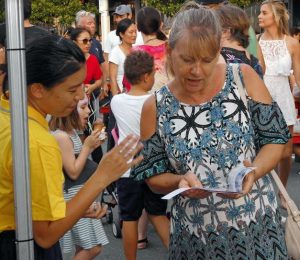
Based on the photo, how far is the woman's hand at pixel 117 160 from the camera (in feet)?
7.64

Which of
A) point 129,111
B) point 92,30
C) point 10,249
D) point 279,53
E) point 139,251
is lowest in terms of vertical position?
point 139,251

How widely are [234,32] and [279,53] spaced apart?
2.29m

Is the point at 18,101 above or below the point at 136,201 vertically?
above

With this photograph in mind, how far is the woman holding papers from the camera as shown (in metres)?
2.64

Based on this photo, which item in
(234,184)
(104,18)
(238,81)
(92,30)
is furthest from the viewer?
(104,18)

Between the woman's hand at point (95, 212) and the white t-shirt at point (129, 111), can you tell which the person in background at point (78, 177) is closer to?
the white t-shirt at point (129, 111)

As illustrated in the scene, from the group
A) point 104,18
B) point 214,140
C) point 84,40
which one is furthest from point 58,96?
point 104,18

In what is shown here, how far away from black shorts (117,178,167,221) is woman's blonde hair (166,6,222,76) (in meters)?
2.21

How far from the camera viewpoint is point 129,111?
4.84 meters

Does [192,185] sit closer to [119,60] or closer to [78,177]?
[78,177]

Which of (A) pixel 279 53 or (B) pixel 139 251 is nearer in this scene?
(B) pixel 139 251

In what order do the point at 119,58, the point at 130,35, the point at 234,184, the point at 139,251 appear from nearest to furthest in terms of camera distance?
1. the point at 234,184
2. the point at 139,251
3. the point at 119,58
4. the point at 130,35

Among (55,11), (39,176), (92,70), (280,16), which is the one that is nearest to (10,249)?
(39,176)

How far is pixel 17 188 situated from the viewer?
2086 millimetres
